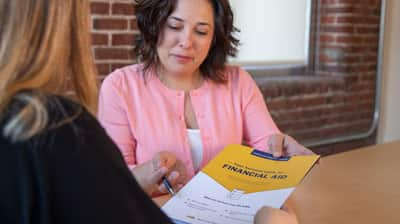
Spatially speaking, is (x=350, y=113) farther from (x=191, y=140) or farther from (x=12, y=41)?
(x=12, y=41)

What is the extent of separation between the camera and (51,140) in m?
0.59

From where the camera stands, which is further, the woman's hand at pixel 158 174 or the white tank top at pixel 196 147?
the white tank top at pixel 196 147

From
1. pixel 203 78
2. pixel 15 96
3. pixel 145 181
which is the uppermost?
pixel 15 96

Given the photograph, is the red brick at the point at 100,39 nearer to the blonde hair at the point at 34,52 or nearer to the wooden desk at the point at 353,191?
the wooden desk at the point at 353,191

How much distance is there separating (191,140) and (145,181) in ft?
1.14

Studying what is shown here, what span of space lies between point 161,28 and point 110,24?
30.3 inches

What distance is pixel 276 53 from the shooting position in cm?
341

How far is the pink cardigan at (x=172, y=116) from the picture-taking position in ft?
5.38

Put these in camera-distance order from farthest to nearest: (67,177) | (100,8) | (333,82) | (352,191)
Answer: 1. (333,82)
2. (100,8)
3. (352,191)
4. (67,177)

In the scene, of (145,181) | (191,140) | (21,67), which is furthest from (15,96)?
(191,140)

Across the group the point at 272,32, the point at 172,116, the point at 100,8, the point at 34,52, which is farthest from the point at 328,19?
the point at 34,52

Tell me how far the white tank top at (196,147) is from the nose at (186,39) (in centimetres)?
26

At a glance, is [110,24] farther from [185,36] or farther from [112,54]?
[185,36]

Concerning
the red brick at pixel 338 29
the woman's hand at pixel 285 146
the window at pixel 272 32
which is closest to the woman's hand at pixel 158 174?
the woman's hand at pixel 285 146
